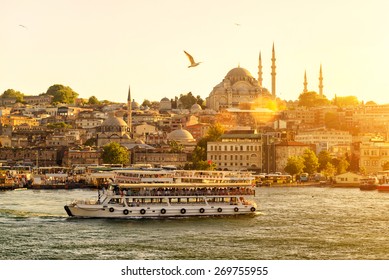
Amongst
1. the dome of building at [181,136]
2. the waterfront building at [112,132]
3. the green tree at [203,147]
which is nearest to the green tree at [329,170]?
the green tree at [203,147]

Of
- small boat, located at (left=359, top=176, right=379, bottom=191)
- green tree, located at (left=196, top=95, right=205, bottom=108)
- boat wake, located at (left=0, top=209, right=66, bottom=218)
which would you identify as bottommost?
boat wake, located at (left=0, top=209, right=66, bottom=218)

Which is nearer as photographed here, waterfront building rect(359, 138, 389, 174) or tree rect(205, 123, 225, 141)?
waterfront building rect(359, 138, 389, 174)

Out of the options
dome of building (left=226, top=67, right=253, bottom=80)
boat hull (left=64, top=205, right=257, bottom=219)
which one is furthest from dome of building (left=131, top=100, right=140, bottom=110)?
boat hull (left=64, top=205, right=257, bottom=219)

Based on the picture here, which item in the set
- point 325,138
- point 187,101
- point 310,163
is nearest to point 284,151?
point 310,163

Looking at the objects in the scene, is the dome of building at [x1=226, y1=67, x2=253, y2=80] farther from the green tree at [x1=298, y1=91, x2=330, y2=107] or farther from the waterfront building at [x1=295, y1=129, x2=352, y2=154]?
the waterfront building at [x1=295, y1=129, x2=352, y2=154]

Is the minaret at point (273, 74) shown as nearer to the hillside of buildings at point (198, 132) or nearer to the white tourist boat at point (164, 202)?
the hillside of buildings at point (198, 132)

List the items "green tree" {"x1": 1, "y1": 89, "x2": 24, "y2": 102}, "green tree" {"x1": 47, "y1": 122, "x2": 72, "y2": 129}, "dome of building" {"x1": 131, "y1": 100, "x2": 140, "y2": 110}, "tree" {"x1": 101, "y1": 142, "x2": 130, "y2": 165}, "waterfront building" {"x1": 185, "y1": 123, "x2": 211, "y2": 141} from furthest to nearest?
"dome of building" {"x1": 131, "y1": 100, "x2": 140, "y2": 110}, "green tree" {"x1": 1, "y1": 89, "x2": 24, "y2": 102}, "green tree" {"x1": 47, "y1": 122, "x2": 72, "y2": 129}, "waterfront building" {"x1": 185, "y1": 123, "x2": 211, "y2": 141}, "tree" {"x1": 101, "y1": 142, "x2": 130, "y2": 165}

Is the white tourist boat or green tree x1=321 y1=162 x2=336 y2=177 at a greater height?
green tree x1=321 y1=162 x2=336 y2=177

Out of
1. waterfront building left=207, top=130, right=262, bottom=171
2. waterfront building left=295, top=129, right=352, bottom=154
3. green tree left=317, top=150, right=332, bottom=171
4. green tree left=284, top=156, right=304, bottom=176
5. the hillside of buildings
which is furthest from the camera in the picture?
waterfront building left=295, top=129, right=352, bottom=154
